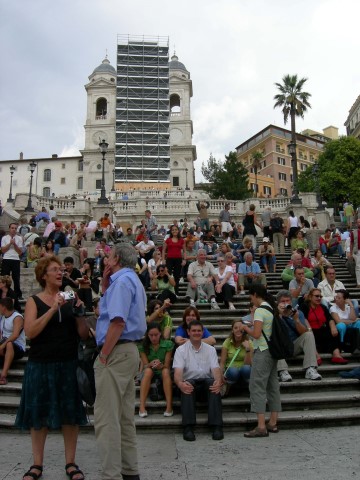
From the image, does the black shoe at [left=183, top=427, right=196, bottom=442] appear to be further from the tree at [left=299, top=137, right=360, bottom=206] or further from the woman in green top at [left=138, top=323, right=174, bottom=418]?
the tree at [left=299, top=137, right=360, bottom=206]

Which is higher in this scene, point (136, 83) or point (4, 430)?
point (136, 83)

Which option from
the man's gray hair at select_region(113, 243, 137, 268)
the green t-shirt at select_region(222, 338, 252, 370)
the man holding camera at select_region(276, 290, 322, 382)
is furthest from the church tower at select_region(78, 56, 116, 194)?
the man's gray hair at select_region(113, 243, 137, 268)

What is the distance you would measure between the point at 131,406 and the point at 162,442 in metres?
1.66

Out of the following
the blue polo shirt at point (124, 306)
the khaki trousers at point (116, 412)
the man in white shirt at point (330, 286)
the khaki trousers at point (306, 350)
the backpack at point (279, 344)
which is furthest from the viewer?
the man in white shirt at point (330, 286)

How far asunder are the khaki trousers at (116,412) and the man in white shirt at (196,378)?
5.50ft

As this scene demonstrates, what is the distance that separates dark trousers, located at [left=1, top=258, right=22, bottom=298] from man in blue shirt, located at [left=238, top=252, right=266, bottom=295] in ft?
17.2

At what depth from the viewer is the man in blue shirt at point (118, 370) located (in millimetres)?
3621

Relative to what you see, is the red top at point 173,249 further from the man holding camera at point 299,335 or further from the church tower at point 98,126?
the church tower at point 98,126

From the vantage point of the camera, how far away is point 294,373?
23.3ft

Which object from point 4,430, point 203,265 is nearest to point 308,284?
point 203,265

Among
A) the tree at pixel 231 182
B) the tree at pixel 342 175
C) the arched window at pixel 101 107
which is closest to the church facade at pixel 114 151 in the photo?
the arched window at pixel 101 107

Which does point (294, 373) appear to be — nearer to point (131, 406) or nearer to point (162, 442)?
point (162, 442)

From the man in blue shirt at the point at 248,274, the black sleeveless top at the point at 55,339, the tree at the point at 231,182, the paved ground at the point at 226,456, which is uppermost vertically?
the tree at the point at 231,182

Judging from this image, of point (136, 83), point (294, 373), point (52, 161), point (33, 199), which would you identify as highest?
point (136, 83)
